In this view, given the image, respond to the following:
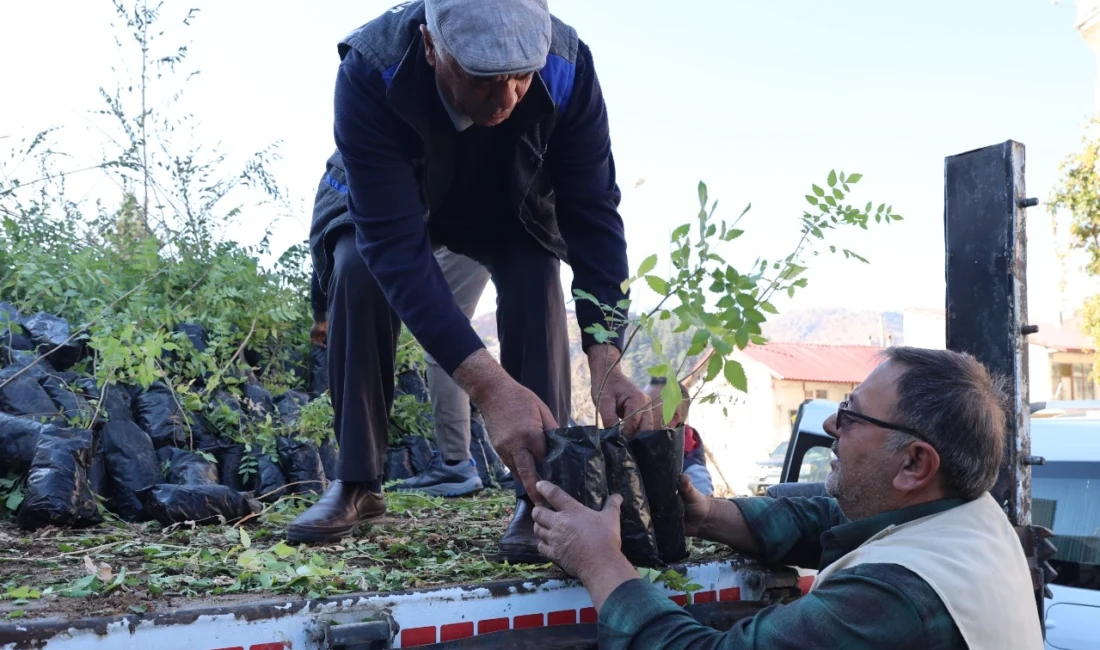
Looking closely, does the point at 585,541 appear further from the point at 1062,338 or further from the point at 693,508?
the point at 1062,338

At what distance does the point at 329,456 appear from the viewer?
5102 mm

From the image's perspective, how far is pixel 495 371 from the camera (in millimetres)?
2492

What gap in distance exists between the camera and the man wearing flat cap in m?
2.44

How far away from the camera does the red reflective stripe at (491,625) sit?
1961 mm

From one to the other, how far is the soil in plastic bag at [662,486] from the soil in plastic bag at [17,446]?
2.54 metres

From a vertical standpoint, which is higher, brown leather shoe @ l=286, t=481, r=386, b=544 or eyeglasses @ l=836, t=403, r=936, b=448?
eyeglasses @ l=836, t=403, r=936, b=448

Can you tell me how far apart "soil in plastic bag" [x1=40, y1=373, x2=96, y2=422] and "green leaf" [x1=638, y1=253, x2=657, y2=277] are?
3.11 metres

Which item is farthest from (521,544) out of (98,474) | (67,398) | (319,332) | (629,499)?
(67,398)

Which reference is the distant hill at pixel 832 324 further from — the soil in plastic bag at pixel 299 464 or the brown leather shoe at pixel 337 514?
the brown leather shoe at pixel 337 514

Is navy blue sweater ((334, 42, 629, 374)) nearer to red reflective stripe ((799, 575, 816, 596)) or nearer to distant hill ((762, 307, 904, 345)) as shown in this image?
red reflective stripe ((799, 575, 816, 596))

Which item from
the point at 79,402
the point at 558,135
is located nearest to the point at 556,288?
the point at 558,135

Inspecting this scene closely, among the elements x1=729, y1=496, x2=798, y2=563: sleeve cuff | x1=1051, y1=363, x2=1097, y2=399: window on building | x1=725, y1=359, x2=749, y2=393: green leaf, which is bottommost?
x1=1051, y1=363, x2=1097, y2=399: window on building

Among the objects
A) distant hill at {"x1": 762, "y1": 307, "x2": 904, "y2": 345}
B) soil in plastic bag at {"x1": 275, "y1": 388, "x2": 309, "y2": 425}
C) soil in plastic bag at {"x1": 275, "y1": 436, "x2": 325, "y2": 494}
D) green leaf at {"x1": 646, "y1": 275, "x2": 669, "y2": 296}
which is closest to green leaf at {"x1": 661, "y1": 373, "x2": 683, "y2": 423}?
green leaf at {"x1": 646, "y1": 275, "x2": 669, "y2": 296}

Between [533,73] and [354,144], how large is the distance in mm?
A: 537
